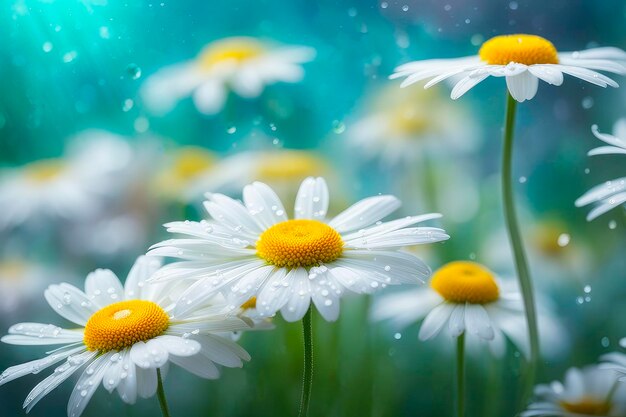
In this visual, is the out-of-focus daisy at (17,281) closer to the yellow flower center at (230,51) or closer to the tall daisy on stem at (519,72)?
the yellow flower center at (230,51)

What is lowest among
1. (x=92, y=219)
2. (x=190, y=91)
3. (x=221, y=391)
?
(x=221, y=391)

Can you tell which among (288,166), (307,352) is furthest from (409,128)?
(307,352)

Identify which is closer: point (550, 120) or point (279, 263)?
point (279, 263)

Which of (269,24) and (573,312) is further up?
(269,24)

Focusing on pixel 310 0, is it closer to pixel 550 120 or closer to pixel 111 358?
pixel 550 120

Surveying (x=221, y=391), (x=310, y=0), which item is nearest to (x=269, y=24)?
(x=310, y=0)

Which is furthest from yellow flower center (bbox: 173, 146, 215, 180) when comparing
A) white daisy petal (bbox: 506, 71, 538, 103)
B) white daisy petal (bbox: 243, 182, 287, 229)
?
white daisy petal (bbox: 506, 71, 538, 103)

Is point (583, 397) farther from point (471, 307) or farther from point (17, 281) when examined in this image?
point (17, 281)
